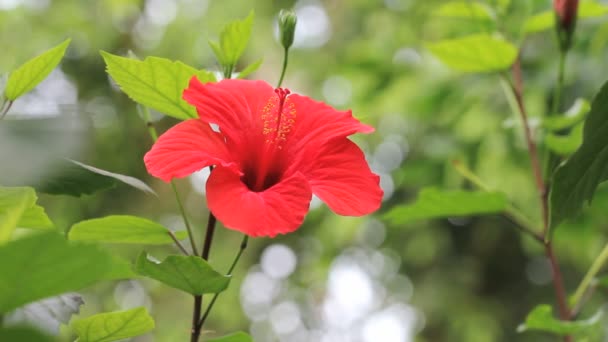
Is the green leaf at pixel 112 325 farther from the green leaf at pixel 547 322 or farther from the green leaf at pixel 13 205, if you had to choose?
the green leaf at pixel 547 322

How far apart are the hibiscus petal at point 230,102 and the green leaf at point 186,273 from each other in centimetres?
10

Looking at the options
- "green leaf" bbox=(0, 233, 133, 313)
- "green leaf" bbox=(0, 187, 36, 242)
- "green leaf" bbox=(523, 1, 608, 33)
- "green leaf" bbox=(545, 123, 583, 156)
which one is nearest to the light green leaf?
"green leaf" bbox=(0, 187, 36, 242)

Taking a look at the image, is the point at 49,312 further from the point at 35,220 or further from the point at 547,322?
the point at 547,322

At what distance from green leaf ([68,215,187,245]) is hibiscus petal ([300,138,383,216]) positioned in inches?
4.2

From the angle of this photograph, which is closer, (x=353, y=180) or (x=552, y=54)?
(x=353, y=180)

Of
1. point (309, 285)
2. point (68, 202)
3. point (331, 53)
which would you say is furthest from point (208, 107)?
point (309, 285)

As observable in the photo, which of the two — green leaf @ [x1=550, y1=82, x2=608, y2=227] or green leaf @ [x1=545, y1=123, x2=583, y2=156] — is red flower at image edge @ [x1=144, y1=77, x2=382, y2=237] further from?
green leaf @ [x1=545, y1=123, x2=583, y2=156]

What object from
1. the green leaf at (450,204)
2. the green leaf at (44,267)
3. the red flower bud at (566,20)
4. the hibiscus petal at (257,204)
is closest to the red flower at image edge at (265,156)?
the hibiscus petal at (257,204)

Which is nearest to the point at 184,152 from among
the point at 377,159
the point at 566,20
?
the point at 566,20

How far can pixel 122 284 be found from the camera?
9.28 ft

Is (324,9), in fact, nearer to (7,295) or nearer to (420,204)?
(420,204)

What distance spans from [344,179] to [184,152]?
102 mm

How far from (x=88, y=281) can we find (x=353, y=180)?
203 millimetres

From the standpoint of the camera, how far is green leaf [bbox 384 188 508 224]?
74 centimetres
